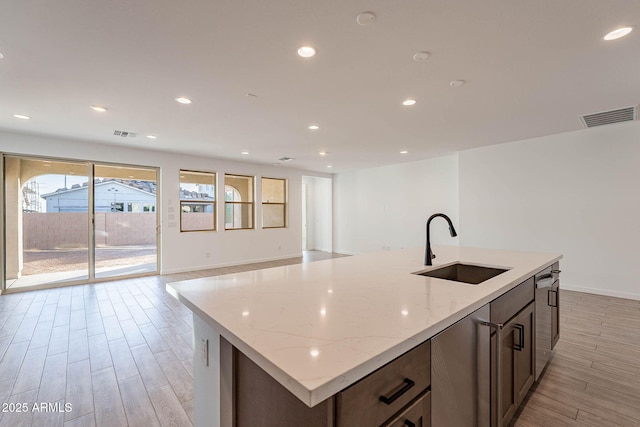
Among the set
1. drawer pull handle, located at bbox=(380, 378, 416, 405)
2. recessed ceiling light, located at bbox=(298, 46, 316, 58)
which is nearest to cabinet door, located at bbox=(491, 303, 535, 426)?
drawer pull handle, located at bbox=(380, 378, 416, 405)

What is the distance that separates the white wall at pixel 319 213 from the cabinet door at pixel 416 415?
26.1 feet

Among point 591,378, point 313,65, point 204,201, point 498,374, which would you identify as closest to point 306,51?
point 313,65

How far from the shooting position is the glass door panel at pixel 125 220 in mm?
5227

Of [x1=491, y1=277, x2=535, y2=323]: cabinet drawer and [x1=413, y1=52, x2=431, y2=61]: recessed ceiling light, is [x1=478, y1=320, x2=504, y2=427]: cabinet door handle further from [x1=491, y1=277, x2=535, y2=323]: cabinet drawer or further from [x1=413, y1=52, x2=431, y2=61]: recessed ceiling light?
[x1=413, y1=52, x2=431, y2=61]: recessed ceiling light

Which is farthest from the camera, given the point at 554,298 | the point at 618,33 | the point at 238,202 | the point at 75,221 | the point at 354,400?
the point at 238,202

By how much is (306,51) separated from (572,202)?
476cm

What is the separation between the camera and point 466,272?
84.6 inches

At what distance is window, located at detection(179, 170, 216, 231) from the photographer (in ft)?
20.1

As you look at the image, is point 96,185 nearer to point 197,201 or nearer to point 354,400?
point 197,201

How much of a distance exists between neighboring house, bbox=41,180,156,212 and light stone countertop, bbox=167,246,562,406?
5039 mm

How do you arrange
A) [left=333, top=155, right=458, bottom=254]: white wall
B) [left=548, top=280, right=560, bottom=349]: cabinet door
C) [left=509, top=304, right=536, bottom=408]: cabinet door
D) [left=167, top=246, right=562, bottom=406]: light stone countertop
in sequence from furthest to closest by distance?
[left=333, top=155, right=458, bottom=254]: white wall < [left=548, top=280, right=560, bottom=349]: cabinet door < [left=509, top=304, right=536, bottom=408]: cabinet door < [left=167, top=246, right=562, bottom=406]: light stone countertop

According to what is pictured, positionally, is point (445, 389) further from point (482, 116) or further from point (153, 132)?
point (153, 132)

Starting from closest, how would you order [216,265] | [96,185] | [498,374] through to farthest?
[498,374] < [96,185] < [216,265]

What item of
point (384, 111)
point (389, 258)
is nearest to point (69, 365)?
point (389, 258)
